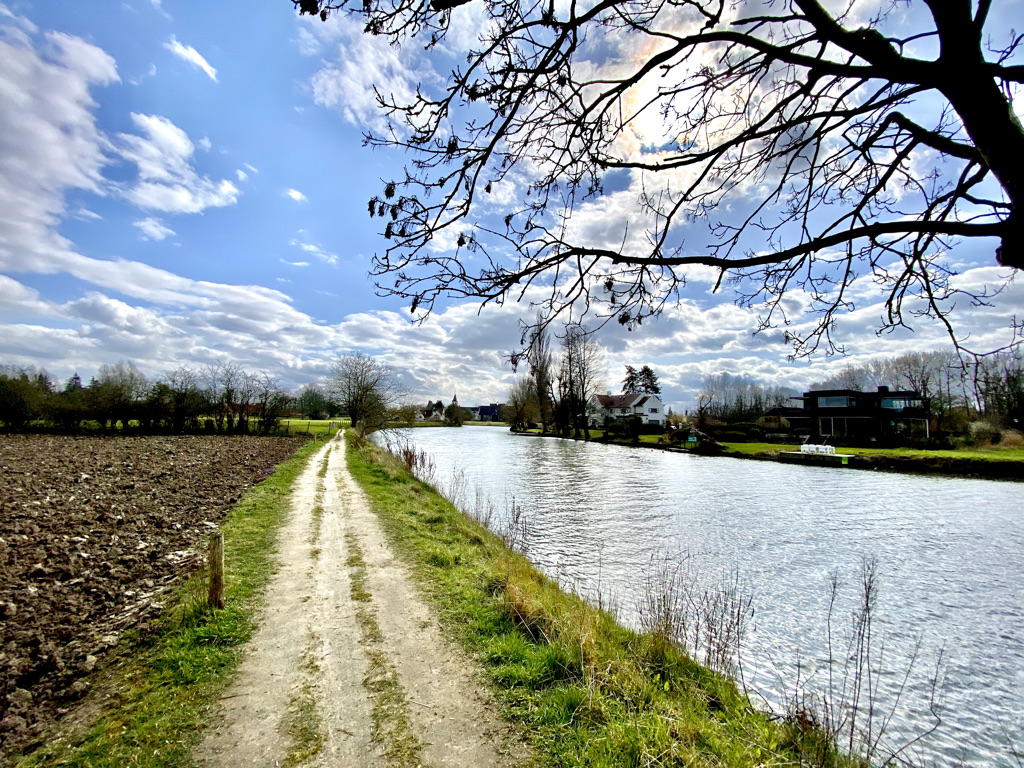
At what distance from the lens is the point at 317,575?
6133 millimetres

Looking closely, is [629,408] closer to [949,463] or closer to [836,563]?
[949,463]

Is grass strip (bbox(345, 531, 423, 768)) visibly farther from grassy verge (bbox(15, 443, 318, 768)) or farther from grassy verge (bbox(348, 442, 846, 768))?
grassy verge (bbox(15, 443, 318, 768))

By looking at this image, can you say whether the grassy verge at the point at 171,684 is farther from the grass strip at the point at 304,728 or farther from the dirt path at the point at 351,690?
the grass strip at the point at 304,728

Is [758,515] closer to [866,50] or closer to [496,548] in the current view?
[496,548]

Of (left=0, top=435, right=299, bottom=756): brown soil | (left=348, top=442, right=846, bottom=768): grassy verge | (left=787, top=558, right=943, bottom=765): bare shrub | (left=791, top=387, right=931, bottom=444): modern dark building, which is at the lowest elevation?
(left=787, top=558, right=943, bottom=765): bare shrub

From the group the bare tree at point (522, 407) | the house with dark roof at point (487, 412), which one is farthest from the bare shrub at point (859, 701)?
the house with dark roof at point (487, 412)

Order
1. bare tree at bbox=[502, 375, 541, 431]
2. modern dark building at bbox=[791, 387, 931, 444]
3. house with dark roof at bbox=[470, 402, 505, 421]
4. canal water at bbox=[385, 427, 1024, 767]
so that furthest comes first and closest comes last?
house with dark roof at bbox=[470, 402, 505, 421] < bare tree at bbox=[502, 375, 541, 431] < modern dark building at bbox=[791, 387, 931, 444] < canal water at bbox=[385, 427, 1024, 767]

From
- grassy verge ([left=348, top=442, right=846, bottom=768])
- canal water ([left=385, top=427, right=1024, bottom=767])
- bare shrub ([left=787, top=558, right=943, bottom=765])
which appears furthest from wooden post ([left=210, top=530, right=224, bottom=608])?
bare shrub ([left=787, top=558, right=943, bottom=765])

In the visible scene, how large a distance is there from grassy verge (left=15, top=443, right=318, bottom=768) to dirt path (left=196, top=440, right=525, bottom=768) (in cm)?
16

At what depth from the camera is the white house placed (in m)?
73.6

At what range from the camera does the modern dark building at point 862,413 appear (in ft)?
131

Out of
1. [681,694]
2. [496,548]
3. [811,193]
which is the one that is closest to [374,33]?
[811,193]

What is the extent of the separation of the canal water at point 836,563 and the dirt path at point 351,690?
2964 millimetres

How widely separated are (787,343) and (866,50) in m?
1.69
